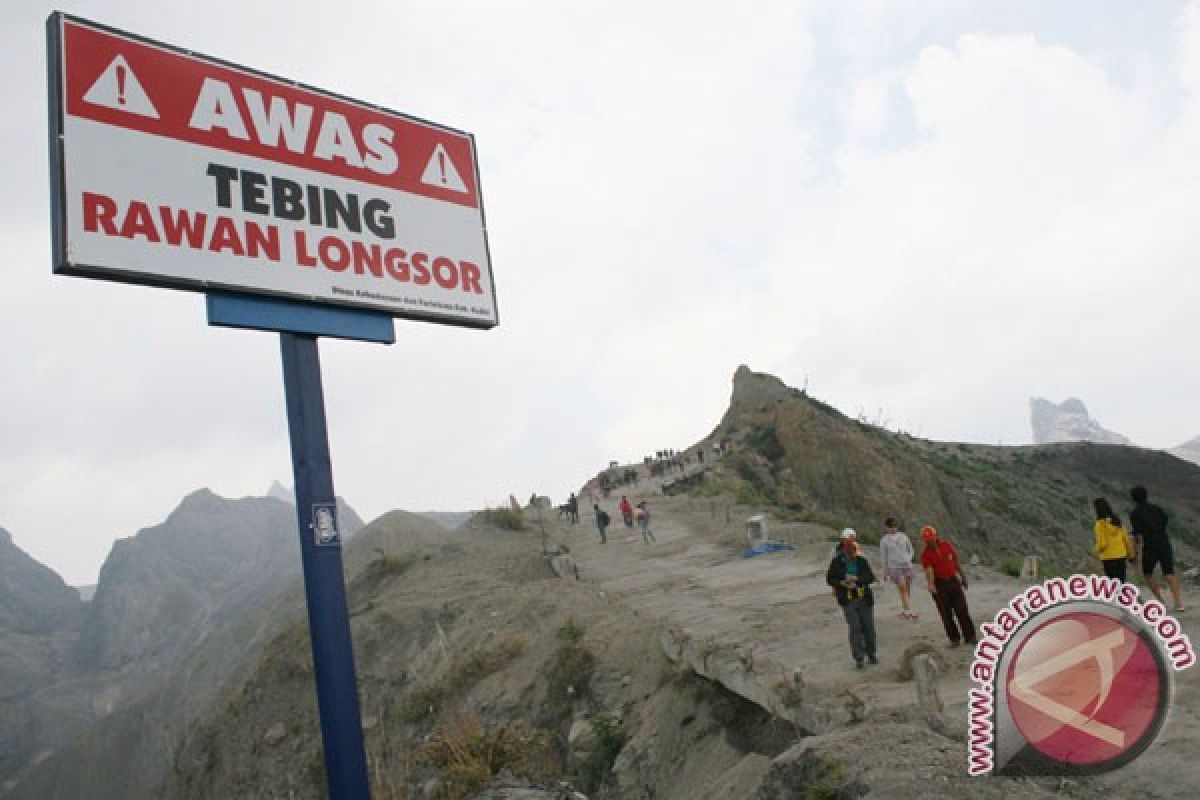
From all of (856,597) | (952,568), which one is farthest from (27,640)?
(952,568)

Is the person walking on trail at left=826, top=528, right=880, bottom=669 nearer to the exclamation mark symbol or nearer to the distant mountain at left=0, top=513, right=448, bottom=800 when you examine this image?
the exclamation mark symbol

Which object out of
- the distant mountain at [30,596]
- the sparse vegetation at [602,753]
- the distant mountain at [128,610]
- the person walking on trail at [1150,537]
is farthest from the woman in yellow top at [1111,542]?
the distant mountain at [30,596]

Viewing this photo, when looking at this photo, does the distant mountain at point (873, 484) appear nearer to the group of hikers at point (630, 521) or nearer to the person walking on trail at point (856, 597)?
the group of hikers at point (630, 521)

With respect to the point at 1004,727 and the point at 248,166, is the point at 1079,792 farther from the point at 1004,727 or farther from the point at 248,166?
the point at 248,166

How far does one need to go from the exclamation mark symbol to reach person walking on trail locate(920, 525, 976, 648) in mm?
9025

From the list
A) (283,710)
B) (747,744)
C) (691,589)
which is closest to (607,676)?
(747,744)

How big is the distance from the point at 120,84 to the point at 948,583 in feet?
31.7

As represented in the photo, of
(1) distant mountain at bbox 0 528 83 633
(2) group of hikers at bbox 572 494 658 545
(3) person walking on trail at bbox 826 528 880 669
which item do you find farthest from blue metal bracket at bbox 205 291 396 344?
(1) distant mountain at bbox 0 528 83 633

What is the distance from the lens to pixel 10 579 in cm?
16112

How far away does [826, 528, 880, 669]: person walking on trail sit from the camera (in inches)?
348

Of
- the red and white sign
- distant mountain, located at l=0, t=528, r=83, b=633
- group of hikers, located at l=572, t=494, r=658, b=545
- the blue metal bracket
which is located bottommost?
group of hikers, located at l=572, t=494, r=658, b=545

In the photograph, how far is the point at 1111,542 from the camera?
29.6 ft

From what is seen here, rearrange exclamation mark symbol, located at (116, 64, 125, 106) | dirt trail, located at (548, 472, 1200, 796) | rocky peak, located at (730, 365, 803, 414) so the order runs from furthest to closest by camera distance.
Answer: rocky peak, located at (730, 365, 803, 414) < dirt trail, located at (548, 472, 1200, 796) < exclamation mark symbol, located at (116, 64, 125, 106)

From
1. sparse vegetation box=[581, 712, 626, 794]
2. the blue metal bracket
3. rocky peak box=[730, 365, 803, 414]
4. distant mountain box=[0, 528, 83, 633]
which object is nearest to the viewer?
the blue metal bracket
